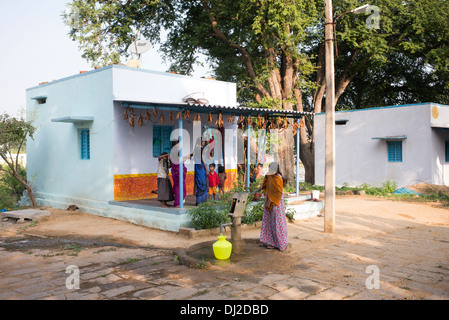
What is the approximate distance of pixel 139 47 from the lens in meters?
13.3

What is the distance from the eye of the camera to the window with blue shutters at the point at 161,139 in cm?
1237

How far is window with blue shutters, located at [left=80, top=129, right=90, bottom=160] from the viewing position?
40.1 feet

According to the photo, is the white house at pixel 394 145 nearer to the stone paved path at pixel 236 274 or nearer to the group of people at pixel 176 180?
the stone paved path at pixel 236 274

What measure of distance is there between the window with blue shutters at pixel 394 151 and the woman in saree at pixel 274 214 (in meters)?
12.1

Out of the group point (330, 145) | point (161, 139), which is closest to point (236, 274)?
point (330, 145)

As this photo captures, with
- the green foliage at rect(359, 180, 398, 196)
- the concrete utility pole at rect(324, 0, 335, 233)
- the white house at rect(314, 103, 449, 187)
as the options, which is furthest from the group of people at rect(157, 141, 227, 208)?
the white house at rect(314, 103, 449, 187)

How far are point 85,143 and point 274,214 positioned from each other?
7.21 m

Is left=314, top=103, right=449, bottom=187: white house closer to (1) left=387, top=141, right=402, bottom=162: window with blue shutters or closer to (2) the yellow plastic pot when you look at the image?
(1) left=387, top=141, right=402, bottom=162: window with blue shutters

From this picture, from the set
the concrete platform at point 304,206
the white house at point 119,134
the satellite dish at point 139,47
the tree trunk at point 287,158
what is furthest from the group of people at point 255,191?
the tree trunk at point 287,158

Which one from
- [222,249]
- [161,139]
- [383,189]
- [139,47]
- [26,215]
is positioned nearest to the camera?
[222,249]

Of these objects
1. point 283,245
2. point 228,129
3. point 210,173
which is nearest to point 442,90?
point 228,129

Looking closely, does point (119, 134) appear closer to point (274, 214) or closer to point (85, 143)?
point (85, 143)

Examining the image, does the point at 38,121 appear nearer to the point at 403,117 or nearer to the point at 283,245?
the point at 283,245
